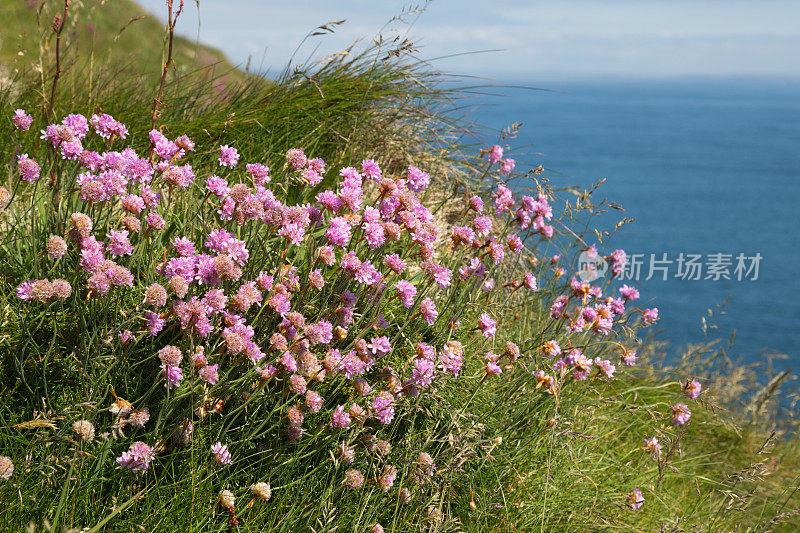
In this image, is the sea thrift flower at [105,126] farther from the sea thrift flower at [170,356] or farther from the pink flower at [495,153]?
the pink flower at [495,153]

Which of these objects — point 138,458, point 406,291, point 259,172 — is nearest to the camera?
point 138,458

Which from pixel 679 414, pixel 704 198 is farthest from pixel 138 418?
pixel 704 198

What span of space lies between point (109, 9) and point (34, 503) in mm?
27919

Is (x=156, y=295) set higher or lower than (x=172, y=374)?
higher

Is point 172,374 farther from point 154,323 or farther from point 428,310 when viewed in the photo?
point 428,310

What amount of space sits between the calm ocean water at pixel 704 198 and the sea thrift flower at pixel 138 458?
3046mm

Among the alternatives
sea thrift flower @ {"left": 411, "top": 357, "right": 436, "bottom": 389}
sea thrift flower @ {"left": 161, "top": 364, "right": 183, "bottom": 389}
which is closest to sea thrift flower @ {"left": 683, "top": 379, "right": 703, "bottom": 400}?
sea thrift flower @ {"left": 411, "top": 357, "right": 436, "bottom": 389}

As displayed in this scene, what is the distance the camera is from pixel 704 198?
7469cm

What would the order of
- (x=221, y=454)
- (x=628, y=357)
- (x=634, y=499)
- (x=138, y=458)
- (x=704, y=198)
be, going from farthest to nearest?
1. (x=704, y=198)
2. (x=628, y=357)
3. (x=634, y=499)
4. (x=221, y=454)
5. (x=138, y=458)

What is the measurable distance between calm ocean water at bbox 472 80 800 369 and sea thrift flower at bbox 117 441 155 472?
305 centimetres

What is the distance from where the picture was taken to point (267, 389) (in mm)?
2279

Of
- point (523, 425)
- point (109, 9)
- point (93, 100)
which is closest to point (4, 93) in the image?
point (93, 100)

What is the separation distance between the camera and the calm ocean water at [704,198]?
3594 cm

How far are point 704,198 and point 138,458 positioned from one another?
84356mm
